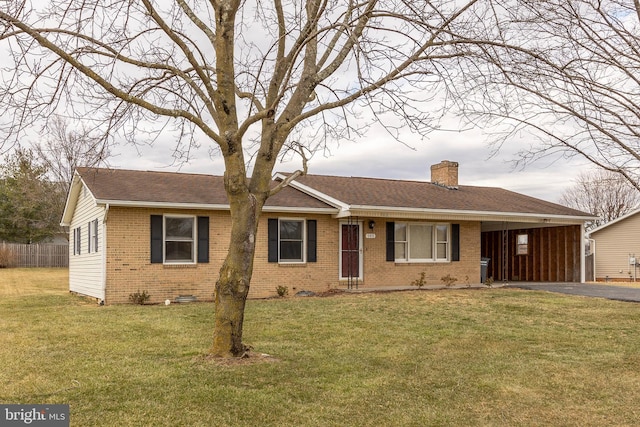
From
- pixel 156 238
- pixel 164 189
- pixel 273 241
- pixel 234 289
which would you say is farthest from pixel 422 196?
pixel 234 289

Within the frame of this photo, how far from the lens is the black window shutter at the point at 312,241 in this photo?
1723cm

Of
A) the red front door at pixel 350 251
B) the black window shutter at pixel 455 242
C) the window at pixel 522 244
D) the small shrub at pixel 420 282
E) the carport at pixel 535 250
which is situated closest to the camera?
the red front door at pixel 350 251

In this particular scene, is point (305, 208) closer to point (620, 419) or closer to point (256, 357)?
point (256, 357)

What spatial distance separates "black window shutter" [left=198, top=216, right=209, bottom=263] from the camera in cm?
1580

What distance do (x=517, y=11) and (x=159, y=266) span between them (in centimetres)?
1174

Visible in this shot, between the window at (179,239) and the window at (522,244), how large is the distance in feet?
47.2

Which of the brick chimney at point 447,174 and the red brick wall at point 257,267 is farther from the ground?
the brick chimney at point 447,174

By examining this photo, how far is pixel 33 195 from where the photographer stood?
37.6 metres

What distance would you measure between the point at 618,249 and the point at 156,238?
72.5 ft

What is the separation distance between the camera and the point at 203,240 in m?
15.8

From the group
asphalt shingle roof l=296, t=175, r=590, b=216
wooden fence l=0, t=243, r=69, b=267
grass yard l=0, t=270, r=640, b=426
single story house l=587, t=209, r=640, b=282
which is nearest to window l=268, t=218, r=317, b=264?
asphalt shingle roof l=296, t=175, r=590, b=216

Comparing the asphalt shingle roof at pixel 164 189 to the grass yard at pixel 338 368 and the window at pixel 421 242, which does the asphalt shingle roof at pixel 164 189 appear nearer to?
the window at pixel 421 242

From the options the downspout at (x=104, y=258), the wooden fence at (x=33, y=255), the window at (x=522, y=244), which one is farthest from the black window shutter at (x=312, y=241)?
the wooden fence at (x=33, y=255)

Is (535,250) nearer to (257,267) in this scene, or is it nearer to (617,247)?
(617,247)
